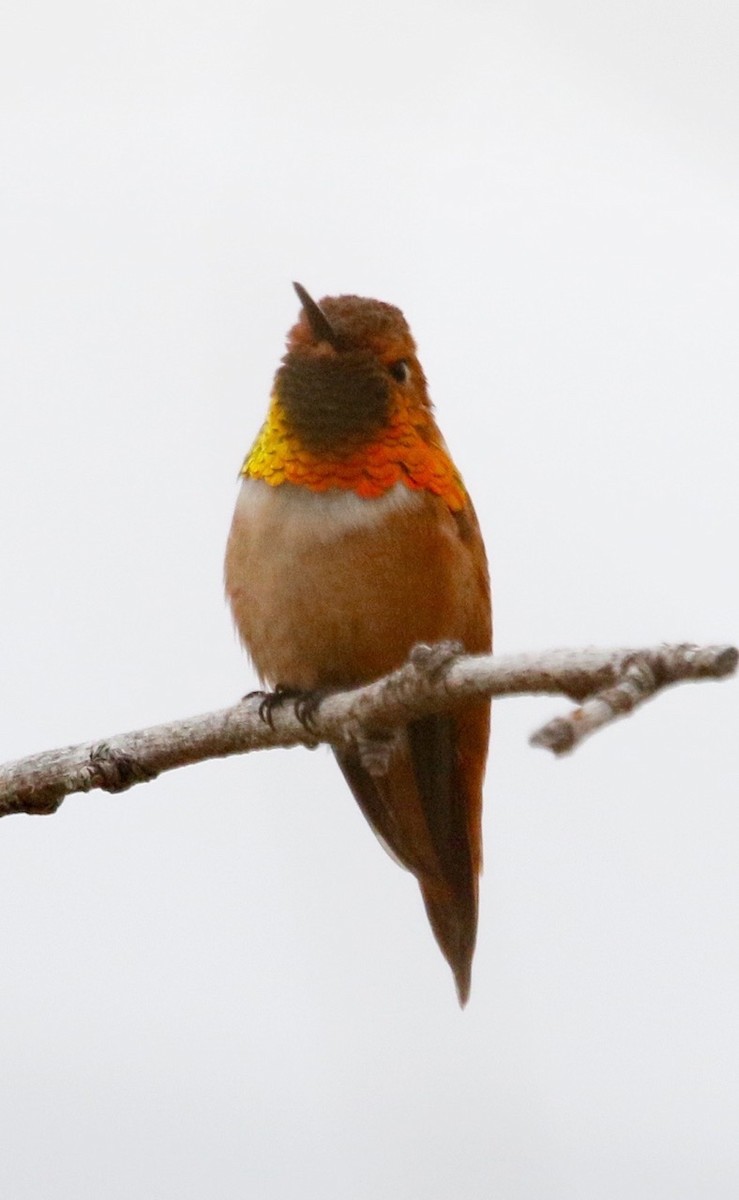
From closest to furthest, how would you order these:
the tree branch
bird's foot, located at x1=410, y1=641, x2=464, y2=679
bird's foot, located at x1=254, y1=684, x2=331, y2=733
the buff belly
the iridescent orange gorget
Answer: the tree branch < bird's foot, located at x1=410, y1=641, x2=464, y2=679 < bird's foot, located at x1=254, y1=684, x2=331, y2=733 < the buff belly < the iridescent orange gorget

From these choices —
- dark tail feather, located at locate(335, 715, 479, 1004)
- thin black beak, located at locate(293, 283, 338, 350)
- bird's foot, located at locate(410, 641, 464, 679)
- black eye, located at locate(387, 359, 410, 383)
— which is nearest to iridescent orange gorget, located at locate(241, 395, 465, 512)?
black eye, located at locate(387, 359, 410, 383)

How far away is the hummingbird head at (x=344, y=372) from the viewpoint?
415cm

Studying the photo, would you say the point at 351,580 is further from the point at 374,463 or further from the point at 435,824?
the point at 435,824

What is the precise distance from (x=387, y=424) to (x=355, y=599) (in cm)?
53

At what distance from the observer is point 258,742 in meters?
Result: 3.54

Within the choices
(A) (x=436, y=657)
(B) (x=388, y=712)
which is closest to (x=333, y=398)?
(B) (x=388, y=712)

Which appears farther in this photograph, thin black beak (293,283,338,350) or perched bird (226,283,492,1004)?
thin black beak (293,283,338,350)

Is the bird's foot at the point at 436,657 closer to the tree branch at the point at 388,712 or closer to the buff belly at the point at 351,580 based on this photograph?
the tree branch at the point at 388,712

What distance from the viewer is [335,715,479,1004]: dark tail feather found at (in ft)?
14.3

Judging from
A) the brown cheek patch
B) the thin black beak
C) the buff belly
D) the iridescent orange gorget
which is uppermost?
the thin black beak

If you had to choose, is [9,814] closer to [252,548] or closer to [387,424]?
[252,548]

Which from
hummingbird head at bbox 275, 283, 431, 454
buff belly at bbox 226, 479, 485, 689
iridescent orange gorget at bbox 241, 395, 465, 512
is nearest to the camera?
buff belly at bbox 226, 479, 485, 689

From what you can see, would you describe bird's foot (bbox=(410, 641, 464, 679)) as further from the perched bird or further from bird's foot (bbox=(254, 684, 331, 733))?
the perched bird

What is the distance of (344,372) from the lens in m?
4.26
